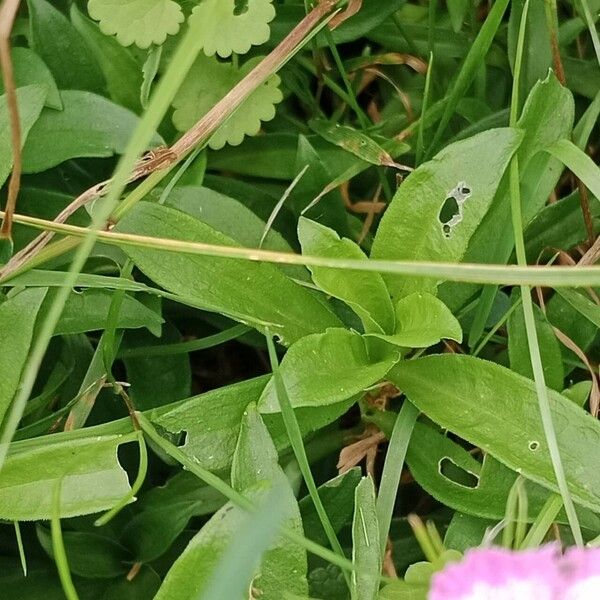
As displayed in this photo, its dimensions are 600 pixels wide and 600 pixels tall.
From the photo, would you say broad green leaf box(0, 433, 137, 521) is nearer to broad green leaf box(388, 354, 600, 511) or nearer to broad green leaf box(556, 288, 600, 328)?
broad green leaf box(388, 354, 600, 511)

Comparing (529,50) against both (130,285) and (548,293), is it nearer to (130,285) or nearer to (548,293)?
(548,293)

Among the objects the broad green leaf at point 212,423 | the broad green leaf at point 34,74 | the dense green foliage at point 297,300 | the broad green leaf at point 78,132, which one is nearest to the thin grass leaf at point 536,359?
the dense green foliage at point 297,300

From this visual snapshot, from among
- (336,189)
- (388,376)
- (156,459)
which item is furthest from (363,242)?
(156,459)

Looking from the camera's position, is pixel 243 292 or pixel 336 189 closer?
pixel 243 292

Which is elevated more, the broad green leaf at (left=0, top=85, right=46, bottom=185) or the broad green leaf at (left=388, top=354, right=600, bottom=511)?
the broad green leaf at (left=0, top=85, right=46, bottom=185)

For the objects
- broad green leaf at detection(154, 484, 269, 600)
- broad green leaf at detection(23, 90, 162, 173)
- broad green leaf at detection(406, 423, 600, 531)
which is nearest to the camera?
broad green leaf at detection(154, 484, 269, 600)

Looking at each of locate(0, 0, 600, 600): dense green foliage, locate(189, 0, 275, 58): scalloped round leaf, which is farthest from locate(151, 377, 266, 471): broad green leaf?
locate(189, 0, 275, 58): scalloped round leaf

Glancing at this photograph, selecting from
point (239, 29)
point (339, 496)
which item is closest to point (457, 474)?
point (339, 496)
